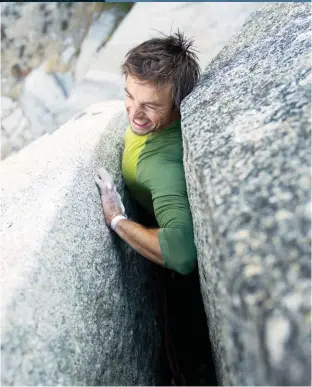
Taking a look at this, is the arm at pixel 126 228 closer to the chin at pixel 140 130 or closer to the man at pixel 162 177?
the man at pixel 162 177

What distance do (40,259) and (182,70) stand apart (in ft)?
2.93

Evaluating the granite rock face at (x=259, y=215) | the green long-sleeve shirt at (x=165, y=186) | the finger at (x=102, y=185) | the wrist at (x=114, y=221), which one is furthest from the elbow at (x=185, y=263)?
the finger at (x=102, y=185)

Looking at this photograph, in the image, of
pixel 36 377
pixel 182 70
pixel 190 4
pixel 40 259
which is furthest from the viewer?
pixel 190 4

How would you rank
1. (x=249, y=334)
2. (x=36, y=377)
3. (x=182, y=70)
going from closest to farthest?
(x=249, y=334)
(x=36, y=377)
(x=182, y=70)

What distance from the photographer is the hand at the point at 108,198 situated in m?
1.41

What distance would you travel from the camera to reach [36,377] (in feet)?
2.81

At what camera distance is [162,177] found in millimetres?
1424

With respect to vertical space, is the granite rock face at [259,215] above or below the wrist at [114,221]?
above

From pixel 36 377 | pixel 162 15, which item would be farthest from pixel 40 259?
Answer: pixel 162 15

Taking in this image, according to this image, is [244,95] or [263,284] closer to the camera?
[263,284]

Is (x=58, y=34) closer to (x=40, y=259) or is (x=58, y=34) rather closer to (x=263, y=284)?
(x=40, y=259)

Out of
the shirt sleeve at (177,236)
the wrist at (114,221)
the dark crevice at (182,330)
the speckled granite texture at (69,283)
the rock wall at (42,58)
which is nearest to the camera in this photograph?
the speckled granite texture at (69,283)

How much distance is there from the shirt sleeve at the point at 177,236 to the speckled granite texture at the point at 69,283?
190 millimetres

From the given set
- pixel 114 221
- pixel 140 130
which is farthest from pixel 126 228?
pixel 140 130
